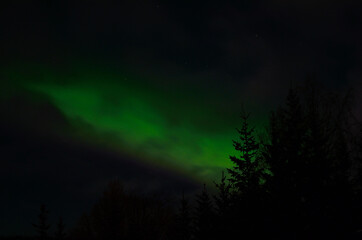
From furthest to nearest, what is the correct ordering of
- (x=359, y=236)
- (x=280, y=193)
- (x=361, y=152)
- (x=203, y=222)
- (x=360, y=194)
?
(x=203, y=222) < (x=361, y=152) < (x=360, y=194) < (x=280, y=193) < (x=359, y=236)

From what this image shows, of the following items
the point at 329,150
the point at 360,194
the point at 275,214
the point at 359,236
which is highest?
the point at 329,150

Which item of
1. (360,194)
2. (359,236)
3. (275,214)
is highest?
(360,194)

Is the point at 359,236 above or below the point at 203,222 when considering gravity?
below

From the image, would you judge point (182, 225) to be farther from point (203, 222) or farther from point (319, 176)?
point (319, 176)

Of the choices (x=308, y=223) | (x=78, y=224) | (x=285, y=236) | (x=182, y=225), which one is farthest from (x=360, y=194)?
(x=78, y=224)

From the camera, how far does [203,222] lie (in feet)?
121

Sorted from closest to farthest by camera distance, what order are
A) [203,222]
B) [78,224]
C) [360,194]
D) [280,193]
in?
[280,193] < [360,194] < [203,222] < [78,224]

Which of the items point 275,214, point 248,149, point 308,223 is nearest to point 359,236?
point 308,223

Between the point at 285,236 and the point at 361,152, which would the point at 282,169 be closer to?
the point at 285,236

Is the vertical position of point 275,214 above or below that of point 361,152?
below

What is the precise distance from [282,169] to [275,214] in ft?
9.92

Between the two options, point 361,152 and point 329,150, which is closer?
point 329,150

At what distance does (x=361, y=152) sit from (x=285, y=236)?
13.0m

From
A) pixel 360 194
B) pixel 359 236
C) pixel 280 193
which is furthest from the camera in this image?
pixel 360 194
